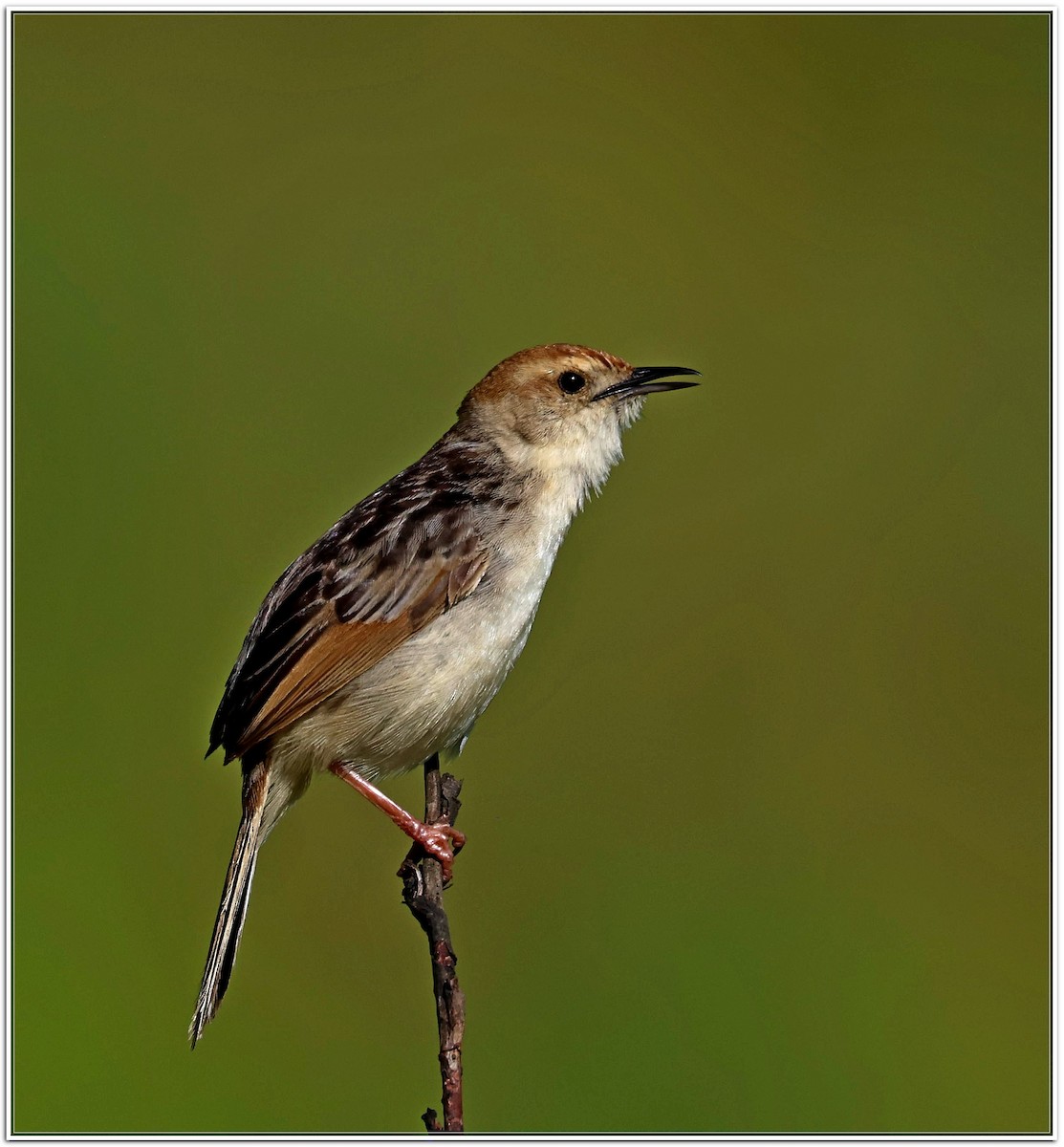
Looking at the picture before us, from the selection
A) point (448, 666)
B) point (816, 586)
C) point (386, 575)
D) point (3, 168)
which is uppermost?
point (3, 168)

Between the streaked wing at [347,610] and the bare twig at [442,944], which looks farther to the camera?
the streaked wing at [347,610]

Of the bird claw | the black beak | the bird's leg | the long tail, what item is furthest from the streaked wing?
the black beak

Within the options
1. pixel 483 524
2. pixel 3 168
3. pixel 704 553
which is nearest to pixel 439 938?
pixel 483 524

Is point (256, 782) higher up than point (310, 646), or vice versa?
point (310, 646)

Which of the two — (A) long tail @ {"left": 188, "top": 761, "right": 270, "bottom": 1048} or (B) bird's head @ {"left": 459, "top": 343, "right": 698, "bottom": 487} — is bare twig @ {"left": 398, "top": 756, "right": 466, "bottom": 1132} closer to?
(A) long tail @ {"left": 188, "top": 761, "right": 270, "bottom": 1048}

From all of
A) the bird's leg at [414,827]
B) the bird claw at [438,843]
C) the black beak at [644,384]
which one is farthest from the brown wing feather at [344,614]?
the black beak at [644,384]

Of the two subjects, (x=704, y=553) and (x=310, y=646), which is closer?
(x=310, y=646)

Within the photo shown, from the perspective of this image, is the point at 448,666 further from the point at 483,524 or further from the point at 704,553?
the point at 704,553

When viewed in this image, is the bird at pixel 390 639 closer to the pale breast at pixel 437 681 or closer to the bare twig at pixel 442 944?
the pale breast at pixel 437 681
